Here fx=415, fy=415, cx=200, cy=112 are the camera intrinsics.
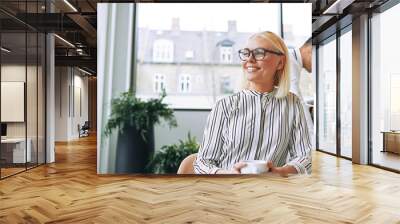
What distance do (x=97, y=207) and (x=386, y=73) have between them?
5.73 metres

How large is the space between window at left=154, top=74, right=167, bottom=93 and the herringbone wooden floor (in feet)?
4.60

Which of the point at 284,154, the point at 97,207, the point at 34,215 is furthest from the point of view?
the point at 284,154

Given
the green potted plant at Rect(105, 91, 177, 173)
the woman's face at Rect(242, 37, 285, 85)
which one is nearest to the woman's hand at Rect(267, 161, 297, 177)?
the woman's face at Rect(242, 37, 285, 85)

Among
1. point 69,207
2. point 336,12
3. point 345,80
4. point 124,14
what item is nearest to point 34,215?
point 69,207

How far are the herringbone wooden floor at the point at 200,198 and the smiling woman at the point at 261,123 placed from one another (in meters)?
0.31

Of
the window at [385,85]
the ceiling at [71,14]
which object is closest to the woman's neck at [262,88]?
the ceiling at [71,14]

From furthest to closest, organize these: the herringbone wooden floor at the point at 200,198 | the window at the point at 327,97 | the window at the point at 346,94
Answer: the window at the point at 327,97
the window at the point at 346,94
the herringbone wooden floor at the point at 200,198

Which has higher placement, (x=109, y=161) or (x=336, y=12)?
(x=336, y=12)

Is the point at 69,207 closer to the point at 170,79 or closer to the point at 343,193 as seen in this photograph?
the point at 170,79

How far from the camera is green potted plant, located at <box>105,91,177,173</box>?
6289 mm

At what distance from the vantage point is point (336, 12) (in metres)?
7.84

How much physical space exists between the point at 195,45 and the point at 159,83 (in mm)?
805

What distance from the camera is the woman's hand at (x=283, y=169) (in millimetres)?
6172

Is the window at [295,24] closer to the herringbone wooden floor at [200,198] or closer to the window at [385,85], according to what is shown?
the window at [385,85]
